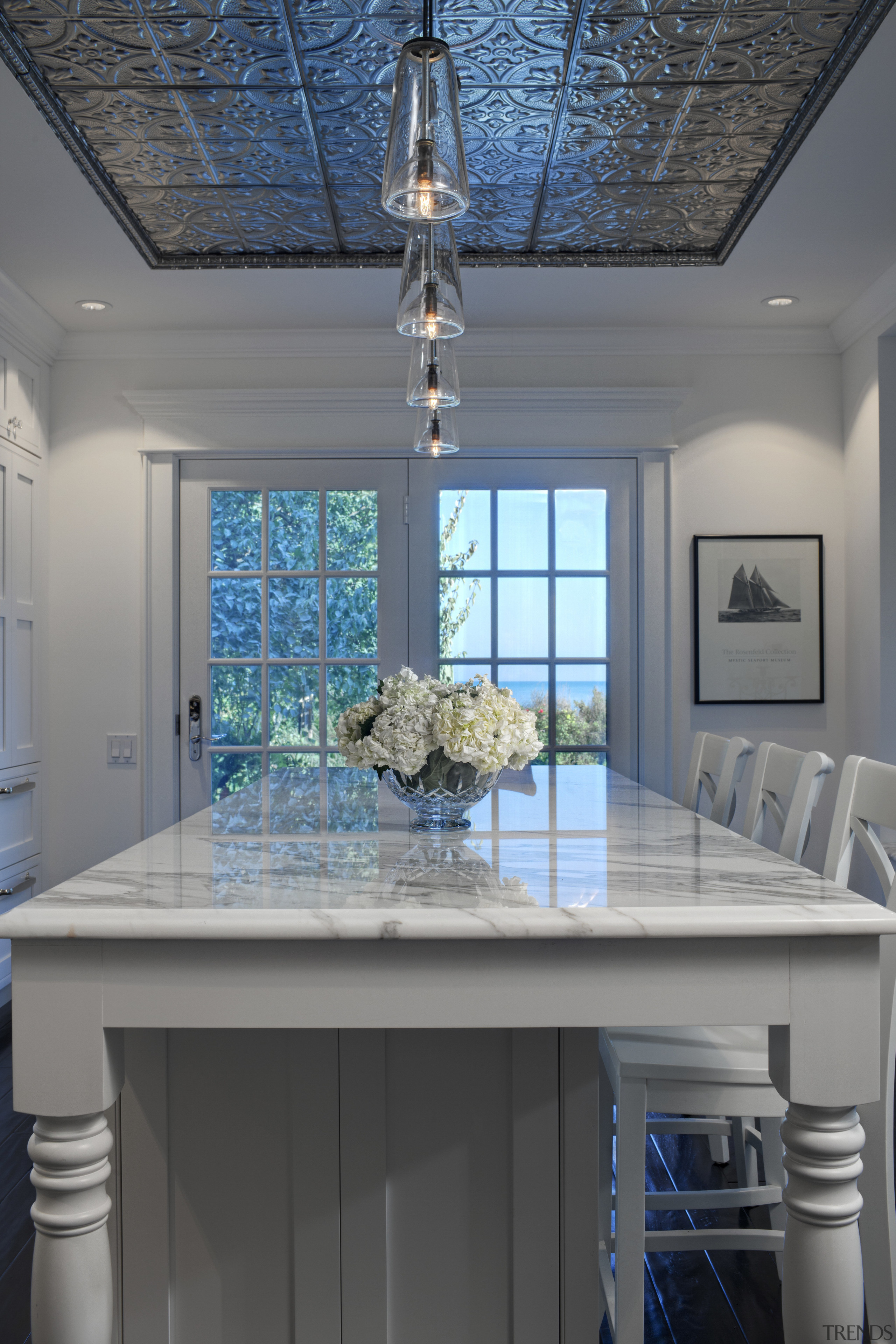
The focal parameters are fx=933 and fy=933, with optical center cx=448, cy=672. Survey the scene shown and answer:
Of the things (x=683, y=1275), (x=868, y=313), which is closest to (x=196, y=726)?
(x=683, y=1275)

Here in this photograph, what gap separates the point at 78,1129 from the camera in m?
1.05

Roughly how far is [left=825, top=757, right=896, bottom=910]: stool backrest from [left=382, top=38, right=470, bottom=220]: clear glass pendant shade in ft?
3.54

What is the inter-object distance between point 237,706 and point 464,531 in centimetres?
120

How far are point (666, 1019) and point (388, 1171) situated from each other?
488mm

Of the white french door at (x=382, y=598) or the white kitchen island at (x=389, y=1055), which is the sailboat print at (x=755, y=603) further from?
the white kitchen island at (x=389, y=1055)

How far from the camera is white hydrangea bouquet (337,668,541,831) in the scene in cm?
148

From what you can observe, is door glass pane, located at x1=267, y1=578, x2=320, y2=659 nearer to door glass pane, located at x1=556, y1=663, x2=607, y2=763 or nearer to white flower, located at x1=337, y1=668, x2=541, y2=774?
door glass pane, located at x1=556, y1=663, x2=607, y2=763

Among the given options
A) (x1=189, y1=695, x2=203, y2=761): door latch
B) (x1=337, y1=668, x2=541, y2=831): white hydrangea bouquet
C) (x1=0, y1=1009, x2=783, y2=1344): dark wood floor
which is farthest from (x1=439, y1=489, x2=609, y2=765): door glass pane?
(x1=337, y1=668, x2=541, y2=831): white hydrangea bouquet

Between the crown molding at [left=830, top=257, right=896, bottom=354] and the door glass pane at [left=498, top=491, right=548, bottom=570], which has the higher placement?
the crown molding at [left=830, top=257, right=896, bottom=354]

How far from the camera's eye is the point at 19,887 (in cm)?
355

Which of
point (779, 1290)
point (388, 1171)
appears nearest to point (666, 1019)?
point (388, 1171)

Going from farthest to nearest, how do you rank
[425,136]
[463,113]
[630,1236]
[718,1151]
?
[463,113], [718,1151], [630,1236], [425,136]

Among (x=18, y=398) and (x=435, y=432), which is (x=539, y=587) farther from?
(x=18, y=398)

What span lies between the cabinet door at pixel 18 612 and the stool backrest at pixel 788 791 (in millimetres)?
2655
